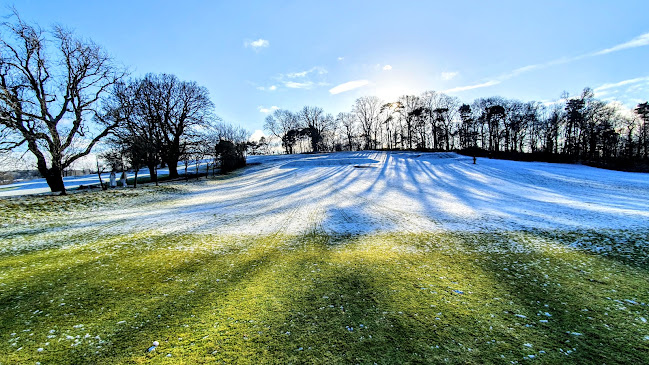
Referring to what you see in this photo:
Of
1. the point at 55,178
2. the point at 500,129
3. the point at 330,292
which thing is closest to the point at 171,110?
the point at 55,178

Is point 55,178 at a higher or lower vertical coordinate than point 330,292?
higher

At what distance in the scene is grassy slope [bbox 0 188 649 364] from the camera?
3068 mm

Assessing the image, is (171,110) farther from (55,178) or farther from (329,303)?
(329,303)

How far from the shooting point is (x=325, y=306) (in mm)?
4137

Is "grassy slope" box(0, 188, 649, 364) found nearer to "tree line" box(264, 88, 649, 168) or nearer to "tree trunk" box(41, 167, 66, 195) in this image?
"tree trunk" box(41, 167, 66, 195)

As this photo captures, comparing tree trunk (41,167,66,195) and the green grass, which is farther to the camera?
tree trunk (41,167,66,195)

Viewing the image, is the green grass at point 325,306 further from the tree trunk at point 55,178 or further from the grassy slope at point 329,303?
the tree trunk at point 55,178

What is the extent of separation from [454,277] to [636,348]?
2.42 meters

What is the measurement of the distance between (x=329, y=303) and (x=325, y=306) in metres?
0.12

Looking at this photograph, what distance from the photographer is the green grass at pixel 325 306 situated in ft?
10.0

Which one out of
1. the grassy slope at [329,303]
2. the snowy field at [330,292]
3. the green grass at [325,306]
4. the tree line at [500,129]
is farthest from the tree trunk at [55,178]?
the tree line at [500,129]

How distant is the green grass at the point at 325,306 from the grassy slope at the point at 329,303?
0.9 inches

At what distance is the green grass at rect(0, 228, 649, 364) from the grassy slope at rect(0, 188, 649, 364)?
0.9 inches

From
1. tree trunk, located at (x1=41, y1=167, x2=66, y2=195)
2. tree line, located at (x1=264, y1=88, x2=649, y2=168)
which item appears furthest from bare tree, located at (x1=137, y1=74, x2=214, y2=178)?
tree line, located at (x1=264, y1=88, x2=649, y2=168)
